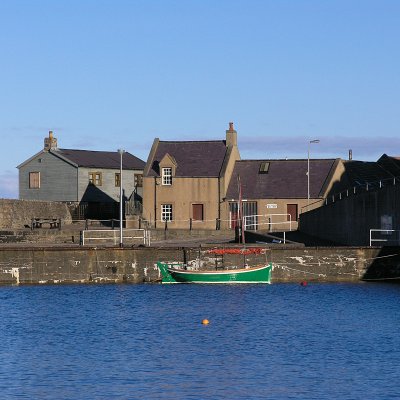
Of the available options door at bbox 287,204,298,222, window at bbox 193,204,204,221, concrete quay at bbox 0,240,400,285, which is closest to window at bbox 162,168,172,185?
window at bbox 193,204,204,221

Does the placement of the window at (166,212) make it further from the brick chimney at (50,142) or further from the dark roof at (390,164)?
the dark roof at (390,164)

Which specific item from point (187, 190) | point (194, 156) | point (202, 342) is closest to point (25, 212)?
point (187, 190)

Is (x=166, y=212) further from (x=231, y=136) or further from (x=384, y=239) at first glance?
(x=384, y=239)

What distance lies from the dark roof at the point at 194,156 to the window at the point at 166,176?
0.72 meters

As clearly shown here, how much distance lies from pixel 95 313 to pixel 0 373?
19.6m

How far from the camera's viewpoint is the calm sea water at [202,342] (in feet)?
122

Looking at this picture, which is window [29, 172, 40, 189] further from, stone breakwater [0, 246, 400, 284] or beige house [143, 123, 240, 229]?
stone breakwater [0, 246, 400, 284]

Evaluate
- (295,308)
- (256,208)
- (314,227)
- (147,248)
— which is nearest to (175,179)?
(256,208)

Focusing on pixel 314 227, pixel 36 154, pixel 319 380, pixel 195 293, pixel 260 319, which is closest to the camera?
pixel 319 380

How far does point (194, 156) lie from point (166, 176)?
435cm

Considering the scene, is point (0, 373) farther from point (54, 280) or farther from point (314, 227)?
point (314, 227)

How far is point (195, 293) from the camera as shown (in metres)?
69.2

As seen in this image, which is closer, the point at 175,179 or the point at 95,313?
the point at 95,313

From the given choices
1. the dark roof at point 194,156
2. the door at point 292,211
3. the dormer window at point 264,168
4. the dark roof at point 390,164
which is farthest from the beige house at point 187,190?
the dark roof at point 390,164
